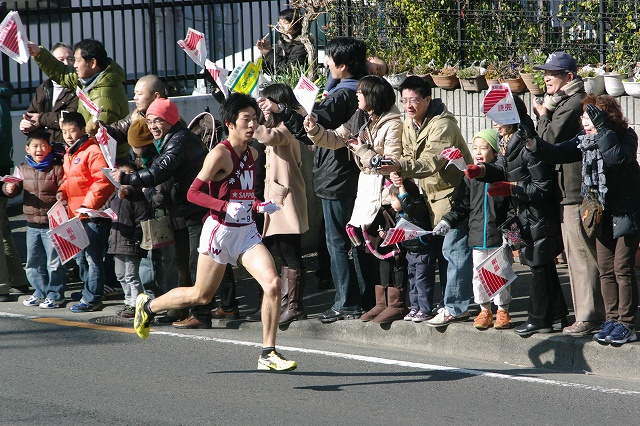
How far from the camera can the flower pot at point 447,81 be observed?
1184 centimetres

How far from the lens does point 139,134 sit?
9.09 meters

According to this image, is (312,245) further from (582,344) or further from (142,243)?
(582,344)

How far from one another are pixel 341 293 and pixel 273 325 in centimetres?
157

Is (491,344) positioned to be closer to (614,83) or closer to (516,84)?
(614,83)

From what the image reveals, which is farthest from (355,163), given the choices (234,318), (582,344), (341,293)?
(582,344)

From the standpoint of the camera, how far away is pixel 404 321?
8414mm

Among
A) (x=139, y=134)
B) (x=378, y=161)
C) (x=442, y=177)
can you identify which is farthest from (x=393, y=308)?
(x=139, y=134)

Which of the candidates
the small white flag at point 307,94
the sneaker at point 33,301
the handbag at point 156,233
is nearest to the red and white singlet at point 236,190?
the small white flag at point 307,94

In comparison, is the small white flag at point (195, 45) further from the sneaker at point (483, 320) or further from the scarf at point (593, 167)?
the scarf at point (593, 167)

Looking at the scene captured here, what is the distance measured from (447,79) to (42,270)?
4.88 m

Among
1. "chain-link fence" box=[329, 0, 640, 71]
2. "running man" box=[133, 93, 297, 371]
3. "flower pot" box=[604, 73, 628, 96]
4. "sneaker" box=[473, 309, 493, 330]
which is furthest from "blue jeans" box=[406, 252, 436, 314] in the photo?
"chain-link fence" box=[329, 0, 640, 71]

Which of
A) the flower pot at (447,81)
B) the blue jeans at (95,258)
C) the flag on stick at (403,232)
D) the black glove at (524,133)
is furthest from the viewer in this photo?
the flower pot at (447,81)

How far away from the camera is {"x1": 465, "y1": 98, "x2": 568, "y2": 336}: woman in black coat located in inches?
304

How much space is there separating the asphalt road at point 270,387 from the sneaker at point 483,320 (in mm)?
321
